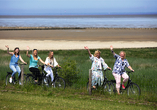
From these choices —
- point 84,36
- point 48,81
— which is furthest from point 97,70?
point 84,36

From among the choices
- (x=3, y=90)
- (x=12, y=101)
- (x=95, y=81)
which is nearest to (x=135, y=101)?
(x=95, y=81)

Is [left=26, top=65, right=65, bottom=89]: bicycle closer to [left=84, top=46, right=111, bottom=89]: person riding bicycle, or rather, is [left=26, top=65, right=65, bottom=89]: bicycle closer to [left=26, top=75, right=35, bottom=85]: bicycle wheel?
[left=26, top=75, right=35, bottom=85]: bicycle wheel

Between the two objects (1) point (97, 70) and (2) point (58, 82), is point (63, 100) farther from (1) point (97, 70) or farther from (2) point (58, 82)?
(2) point (58, 82)

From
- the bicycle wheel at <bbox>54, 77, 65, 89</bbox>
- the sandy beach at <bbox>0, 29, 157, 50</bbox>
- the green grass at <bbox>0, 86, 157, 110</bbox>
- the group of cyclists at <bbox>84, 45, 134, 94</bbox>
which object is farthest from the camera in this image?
the sandy beach at <bbox>0, 29, 157, 50</bbox>

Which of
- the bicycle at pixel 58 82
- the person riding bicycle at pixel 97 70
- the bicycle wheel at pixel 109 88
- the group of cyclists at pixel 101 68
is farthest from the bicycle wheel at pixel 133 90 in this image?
the bicycle at pixel 58 82

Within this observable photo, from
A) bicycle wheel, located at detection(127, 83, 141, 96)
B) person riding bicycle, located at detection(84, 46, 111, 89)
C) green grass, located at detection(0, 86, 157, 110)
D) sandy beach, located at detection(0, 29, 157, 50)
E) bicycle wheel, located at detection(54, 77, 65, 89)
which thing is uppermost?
sandy beach, located at detection(0, 29, 157, 50)

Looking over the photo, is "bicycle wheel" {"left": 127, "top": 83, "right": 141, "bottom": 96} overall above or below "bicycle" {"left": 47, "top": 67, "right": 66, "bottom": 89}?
below

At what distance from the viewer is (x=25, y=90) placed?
11.5 metres

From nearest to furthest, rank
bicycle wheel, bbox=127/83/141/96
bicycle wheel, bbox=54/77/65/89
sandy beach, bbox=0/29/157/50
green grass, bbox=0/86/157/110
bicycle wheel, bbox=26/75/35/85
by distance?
green grass, bbox=0/86/157/110 → bicycle wheel, bbox=127/83/141/96 → bicycle wheel, bbox=54/77/65/89 → bicycle wheel, bbox=26/75/35/85 → sandy beach, bbox=0/29/157/50

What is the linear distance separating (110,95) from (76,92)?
165 cm

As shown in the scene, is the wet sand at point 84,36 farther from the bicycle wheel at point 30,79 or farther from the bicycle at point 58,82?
the bicycle at point 58,82

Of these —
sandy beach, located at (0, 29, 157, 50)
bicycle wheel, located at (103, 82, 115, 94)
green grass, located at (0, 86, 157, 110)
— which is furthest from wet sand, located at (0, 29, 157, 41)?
bicycle wheel, located at (103, 82, 115, 94)

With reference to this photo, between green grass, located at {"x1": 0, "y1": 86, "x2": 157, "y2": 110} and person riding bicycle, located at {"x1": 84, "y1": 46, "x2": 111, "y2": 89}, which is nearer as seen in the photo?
green grass, located at {"x1": 0, "y1": 86, "x2": 157, "y2": 110}

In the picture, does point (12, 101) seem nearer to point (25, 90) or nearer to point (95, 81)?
point (25, 90)
